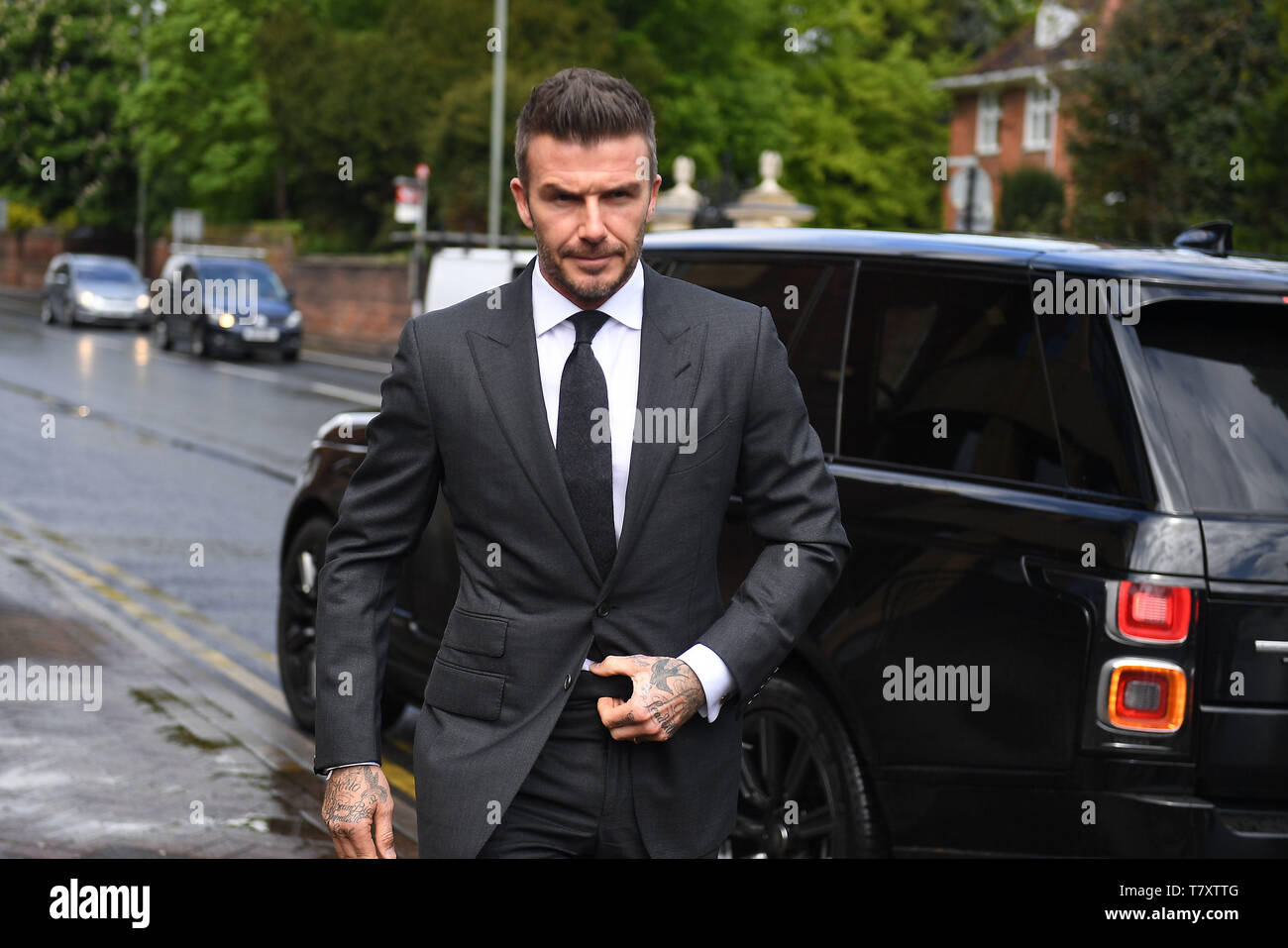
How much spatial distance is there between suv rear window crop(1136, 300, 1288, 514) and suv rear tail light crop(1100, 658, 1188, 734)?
383 mm

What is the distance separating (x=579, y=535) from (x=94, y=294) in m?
38.2

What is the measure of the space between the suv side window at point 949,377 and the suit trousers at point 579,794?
5.86 feet

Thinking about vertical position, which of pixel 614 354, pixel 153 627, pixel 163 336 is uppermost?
pixel 614 354

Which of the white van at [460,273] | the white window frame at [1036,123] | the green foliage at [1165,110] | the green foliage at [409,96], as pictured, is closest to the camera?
the white van at [460,273]

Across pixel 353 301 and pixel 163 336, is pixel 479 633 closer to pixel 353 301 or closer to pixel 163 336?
pixel 163 336

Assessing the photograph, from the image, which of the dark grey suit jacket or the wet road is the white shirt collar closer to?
the dark grey suit jacket

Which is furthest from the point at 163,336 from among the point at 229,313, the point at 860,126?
the point at 860,126

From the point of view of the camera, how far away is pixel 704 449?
2.73 m

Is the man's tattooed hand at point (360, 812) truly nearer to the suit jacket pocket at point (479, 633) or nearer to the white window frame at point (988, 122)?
the suit jacket pocket at point (479, 633)

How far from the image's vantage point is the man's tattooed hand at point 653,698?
2.62 meters

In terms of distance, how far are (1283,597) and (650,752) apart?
5.91ft

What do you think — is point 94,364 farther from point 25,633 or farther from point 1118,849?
point 1118,849

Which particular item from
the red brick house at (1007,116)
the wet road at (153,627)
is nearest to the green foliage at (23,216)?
the red brick house at (1007,116)
